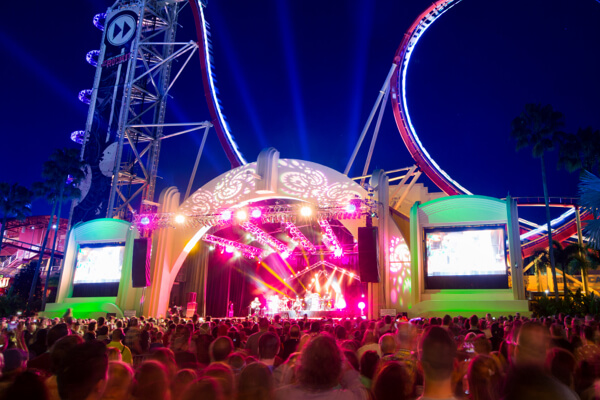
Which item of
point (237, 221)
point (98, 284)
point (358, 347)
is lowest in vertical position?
point (358, 347)

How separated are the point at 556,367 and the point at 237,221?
58.8 ft

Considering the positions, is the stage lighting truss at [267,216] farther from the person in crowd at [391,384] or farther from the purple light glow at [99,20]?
the purple light glow at [99,20]

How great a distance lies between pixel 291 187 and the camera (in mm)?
21969

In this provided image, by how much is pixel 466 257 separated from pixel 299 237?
1151 centimetres

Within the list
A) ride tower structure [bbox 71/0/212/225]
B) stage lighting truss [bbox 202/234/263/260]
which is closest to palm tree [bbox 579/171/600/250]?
stage lighting truss [bbox 202/234/263/260]

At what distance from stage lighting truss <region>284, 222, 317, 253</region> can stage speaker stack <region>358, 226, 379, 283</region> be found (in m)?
7.53

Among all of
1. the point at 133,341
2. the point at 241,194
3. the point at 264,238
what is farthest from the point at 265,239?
the point at 133,341

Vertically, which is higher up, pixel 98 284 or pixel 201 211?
pixel 201 211

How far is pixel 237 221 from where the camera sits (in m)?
21.0

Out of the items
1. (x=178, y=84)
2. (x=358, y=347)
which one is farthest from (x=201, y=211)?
(x=178, y=84)

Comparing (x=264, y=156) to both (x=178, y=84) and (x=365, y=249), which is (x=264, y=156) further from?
(x=178, y=84)

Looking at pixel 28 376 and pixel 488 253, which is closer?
pixel 28 376

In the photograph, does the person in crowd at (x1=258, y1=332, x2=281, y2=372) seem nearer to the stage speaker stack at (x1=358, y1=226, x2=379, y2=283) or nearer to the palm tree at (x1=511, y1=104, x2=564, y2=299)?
the stage speaker stack at (x1=358, y1=226, x2=379, y2=283)

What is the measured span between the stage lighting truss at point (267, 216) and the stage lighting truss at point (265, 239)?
2.44 meters
